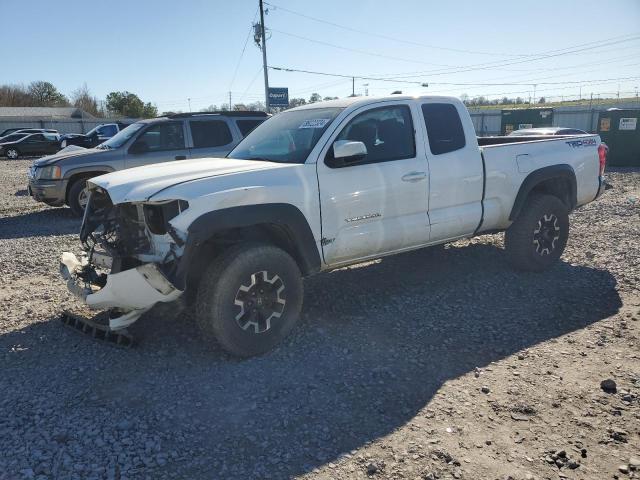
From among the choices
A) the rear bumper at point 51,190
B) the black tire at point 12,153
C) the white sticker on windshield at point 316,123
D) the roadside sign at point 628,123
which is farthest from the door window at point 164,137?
the black tire at point 12,153

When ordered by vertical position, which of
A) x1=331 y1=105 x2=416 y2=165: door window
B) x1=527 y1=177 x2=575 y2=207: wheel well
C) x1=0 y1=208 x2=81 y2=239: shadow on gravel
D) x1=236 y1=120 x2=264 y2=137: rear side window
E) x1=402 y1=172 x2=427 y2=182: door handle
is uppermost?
x1=236 y1=120 x2=264 y2=137: rear side window

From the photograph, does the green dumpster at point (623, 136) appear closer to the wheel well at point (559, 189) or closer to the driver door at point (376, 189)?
the wheel well at point (559, 189)

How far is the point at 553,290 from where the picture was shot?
5.52 metres

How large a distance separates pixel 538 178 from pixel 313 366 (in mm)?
3483

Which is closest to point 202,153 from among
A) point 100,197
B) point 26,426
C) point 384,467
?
point 100,197

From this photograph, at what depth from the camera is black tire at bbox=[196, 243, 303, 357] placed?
388 cm

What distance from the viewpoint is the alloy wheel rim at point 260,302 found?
4.01m

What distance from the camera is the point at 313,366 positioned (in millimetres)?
3975

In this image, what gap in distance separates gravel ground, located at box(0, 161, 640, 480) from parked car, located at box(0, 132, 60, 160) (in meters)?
25.8

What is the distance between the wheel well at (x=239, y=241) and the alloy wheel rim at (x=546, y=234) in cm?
306

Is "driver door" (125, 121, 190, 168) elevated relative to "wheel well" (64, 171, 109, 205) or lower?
elevated

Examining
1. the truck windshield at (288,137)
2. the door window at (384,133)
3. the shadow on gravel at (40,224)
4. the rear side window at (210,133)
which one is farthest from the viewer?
the rear side window at (210,133)

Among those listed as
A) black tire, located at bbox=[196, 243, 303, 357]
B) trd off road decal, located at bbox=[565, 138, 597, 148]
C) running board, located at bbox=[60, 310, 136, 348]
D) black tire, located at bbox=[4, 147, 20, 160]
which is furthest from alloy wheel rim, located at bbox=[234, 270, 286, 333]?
black tire, located at bbox=[4, 147, 20, 160]

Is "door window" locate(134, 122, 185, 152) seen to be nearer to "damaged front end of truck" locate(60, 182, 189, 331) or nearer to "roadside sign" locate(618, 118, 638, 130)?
"damaged front end of truck" locate(60, 182, 189, 331)
